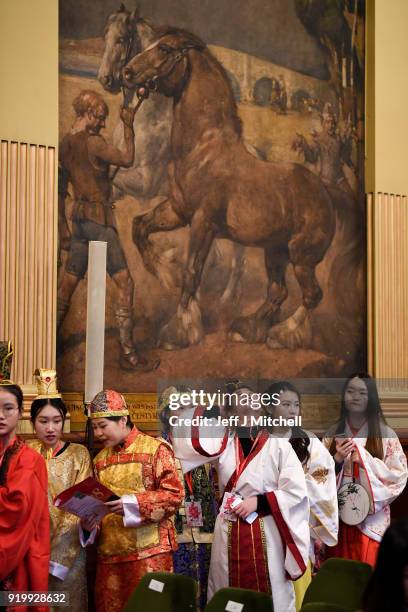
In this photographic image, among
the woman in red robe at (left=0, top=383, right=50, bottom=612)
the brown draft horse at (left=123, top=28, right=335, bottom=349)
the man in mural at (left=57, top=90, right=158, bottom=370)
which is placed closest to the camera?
the woman in red robe at (left=0, top=383, right=50, bottom=612)

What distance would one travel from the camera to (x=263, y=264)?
9.06 m

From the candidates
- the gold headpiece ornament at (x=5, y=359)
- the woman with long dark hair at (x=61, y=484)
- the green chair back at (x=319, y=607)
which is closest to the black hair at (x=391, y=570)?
the green chair back at (x=319, y=607)

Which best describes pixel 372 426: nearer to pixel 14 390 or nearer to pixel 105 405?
pixel 105 405

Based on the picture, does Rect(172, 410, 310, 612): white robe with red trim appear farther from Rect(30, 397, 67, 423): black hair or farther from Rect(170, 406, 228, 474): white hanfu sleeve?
Rect(30, 397, 67, 423): black hair

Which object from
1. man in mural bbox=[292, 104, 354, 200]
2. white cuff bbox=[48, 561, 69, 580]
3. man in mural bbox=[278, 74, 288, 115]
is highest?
man in mural bbox=[278, 74, 288, 115]

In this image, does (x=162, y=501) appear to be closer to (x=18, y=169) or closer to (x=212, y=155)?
(x=18, y=169)

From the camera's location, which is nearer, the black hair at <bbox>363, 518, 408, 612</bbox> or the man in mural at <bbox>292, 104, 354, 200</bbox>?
the black hair at <bbox>363, 518, 408, 612</bbox>

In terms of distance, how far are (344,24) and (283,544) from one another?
6.32m

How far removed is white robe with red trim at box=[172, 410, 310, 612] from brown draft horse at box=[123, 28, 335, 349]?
3500 millimetres

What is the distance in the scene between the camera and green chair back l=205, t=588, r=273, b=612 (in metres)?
3.97

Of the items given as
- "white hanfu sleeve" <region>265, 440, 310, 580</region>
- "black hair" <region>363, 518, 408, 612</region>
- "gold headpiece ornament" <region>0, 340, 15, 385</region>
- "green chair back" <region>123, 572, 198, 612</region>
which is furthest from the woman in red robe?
"black hair" <region>363, 518, 408, 612</region>

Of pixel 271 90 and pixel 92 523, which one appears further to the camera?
pixel 271 90

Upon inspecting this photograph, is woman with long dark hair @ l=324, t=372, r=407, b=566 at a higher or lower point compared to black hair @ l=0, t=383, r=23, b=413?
lower

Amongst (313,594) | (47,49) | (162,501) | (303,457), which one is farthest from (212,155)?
(313,594)
